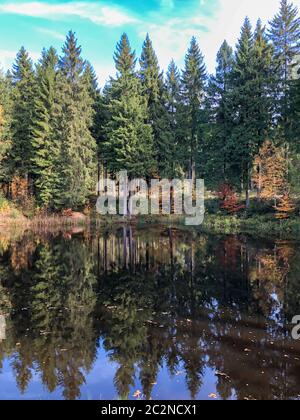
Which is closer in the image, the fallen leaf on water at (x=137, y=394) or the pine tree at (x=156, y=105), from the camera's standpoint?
the fallen leaf on water at (x=137, y=394)

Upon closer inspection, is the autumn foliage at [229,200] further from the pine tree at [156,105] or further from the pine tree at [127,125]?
the pine tree at [127,125]

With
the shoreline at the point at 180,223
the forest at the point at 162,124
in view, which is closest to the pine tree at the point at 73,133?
the forest at the point at 162,124

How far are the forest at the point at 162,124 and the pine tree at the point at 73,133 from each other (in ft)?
0.36

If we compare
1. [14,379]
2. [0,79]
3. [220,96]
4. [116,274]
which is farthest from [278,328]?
[0,79]

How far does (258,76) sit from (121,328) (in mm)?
30438

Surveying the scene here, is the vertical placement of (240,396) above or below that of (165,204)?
below

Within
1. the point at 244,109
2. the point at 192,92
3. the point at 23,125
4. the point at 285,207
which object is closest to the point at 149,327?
the point at 285,207

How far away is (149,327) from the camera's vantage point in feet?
31.5

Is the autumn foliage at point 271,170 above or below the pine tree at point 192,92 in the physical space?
below

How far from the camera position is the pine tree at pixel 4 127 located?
124ft

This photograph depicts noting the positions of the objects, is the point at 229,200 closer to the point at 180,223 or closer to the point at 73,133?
the point at 180,223

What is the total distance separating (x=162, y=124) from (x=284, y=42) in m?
14.3
